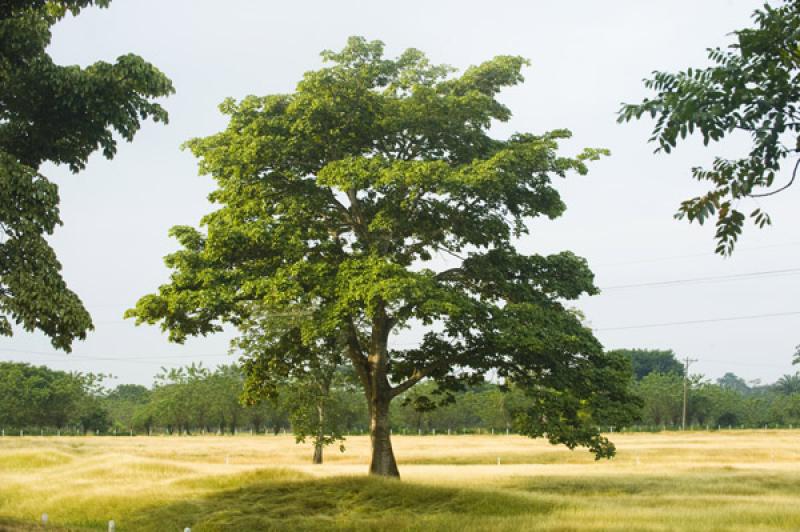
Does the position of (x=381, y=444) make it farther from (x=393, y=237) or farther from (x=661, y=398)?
(x=661, y=398)

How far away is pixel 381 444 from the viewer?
3366 cm

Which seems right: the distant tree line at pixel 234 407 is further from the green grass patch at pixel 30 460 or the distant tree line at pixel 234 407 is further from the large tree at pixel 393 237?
the large tree at pixel 393 237

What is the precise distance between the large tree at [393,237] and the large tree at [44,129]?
27.0 feet

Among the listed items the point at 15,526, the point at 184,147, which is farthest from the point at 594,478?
the point at 15,526

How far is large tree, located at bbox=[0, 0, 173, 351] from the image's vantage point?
63.2 ft

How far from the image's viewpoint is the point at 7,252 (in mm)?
19406

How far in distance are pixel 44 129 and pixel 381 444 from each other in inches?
722

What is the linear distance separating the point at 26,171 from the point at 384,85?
64.4ft

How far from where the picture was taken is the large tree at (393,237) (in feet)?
96.2

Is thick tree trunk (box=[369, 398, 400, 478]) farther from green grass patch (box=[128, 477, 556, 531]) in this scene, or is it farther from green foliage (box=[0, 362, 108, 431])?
green foliage (box=[0, 362, 108, 431])

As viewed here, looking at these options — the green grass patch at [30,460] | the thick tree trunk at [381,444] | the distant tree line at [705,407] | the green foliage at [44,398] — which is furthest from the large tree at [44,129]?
the distant tree line at [705,407]

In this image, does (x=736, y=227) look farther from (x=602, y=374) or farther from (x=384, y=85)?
(x=384, y=85)

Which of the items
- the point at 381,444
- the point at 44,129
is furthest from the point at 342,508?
the point at 44,129

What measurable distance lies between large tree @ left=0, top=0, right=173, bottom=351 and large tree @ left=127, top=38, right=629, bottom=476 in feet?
27.0
